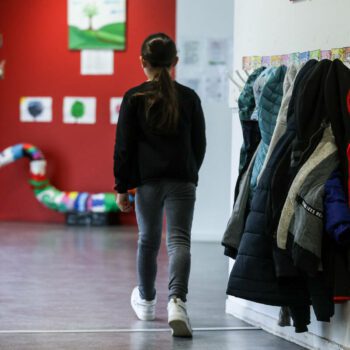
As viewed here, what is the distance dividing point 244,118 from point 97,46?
4.80 meters

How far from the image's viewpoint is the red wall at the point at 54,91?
8453 millimetres

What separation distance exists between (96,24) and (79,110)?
30.7 inches

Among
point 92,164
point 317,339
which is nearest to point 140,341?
point 317,339

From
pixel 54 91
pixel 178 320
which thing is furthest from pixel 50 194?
pixel 178 320

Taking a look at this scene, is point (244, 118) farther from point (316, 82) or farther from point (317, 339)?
point (317, 339)

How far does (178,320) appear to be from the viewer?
3764mm

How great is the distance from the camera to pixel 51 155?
28.3 ft

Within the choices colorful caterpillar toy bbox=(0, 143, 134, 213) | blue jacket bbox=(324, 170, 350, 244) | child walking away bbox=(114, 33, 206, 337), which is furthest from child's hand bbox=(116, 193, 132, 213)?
colorful caterpillar toy bbox=(0, 143, 134, 213)

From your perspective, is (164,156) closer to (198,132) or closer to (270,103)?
(198,132)

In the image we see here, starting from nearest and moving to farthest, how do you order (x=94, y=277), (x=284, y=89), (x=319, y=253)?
(x=319, y=253) → (x=284, y=89) → (x=94, y=277)

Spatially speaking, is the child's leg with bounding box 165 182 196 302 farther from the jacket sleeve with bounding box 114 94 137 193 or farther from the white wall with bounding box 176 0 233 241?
the white wall with bounding box 176 0 233 241

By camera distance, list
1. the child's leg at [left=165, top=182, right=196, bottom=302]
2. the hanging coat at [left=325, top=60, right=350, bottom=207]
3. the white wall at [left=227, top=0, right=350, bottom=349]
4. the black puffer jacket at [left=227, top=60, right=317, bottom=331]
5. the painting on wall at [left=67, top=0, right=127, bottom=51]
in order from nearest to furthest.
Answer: the hanging coat at [left=325, top=60, right=350, bottom=207]
the black puffer jacket at [left=227, top=60, right=317, bottom=331]
the white wall at [left=227, top=0, right=350, bottom=349]
the child's leg at [left=165, top=182, right=196, bottom=302]
the painting on wall at [left=67, top=0, right=127, bottom=51]

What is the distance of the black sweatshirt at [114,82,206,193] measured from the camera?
3.83 m

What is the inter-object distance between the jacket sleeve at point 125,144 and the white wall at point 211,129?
364 cm
